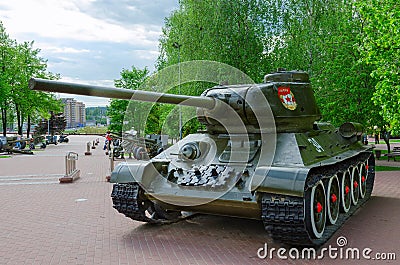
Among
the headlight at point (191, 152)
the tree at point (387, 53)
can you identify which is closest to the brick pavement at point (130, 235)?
the headlight at point (191, 152)

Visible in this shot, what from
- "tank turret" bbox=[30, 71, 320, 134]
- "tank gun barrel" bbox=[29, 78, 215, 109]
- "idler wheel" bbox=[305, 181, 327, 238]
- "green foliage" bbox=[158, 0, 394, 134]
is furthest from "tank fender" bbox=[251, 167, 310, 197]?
"green foliage" bbox=[158, 0, 394, 134]

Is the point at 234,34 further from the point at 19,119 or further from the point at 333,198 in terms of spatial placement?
the point at 19,119

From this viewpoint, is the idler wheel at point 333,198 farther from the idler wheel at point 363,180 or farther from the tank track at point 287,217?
the idler wheel at point 363,180

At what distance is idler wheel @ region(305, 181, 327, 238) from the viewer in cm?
650

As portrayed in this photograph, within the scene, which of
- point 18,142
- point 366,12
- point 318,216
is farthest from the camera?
point 18,142

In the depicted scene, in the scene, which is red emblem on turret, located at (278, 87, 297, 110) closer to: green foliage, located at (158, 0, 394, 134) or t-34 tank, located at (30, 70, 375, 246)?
t-34 tank, located at (30, 70, 375, 246)

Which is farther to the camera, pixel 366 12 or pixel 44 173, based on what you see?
pixel 44 173

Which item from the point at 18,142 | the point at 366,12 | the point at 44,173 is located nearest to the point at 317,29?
Result: the point at 366,12

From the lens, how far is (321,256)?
6.48 meters

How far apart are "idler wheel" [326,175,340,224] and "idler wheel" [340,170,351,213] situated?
0.41m

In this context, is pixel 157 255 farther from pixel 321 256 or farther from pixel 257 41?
pixel 257 41

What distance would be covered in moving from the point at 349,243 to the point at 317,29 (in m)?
17.4

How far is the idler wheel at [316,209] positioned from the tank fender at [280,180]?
432 mm

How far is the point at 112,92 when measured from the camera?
6.36 m
